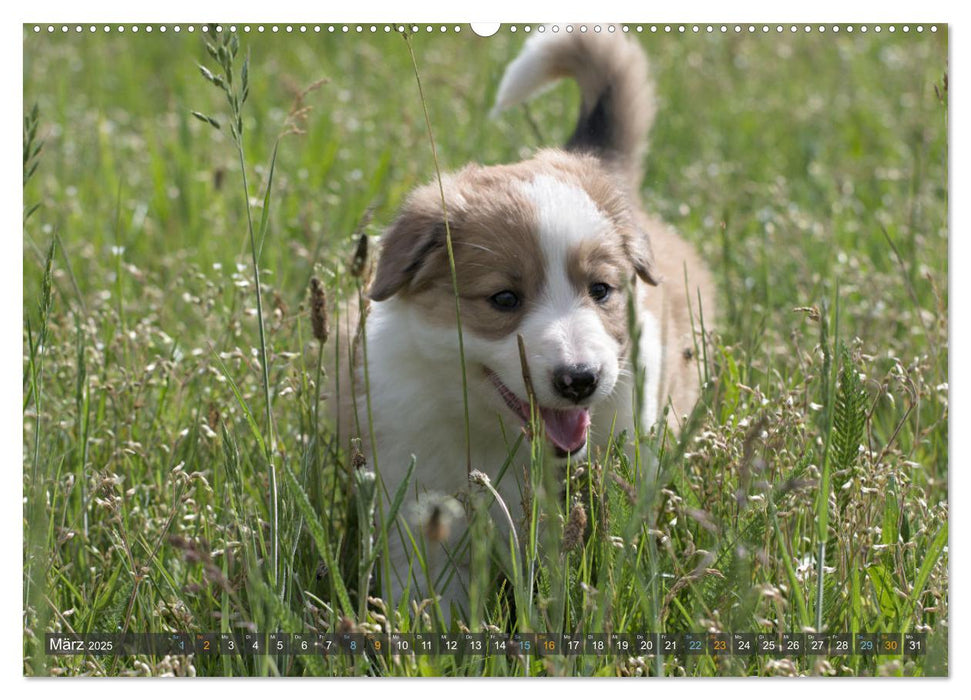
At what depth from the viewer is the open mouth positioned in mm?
2605

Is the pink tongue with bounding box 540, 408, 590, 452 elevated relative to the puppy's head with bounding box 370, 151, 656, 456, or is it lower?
lower

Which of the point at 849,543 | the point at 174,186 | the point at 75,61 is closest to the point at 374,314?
the point at 849,543

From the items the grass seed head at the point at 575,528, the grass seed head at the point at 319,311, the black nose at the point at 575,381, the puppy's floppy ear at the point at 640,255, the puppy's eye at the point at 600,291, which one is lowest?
the grass seed head at the point at 575,528

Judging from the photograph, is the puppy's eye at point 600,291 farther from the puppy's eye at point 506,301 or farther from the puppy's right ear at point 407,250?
the puppy's right ear at point 407,250

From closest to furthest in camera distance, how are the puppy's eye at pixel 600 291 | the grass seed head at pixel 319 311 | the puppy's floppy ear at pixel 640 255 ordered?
the grass seed head at pixel 319 311
the puppy's eye at pixel 600 291
the puppy's floppy ear at pixel 640 255

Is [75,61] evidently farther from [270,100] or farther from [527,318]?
[527,318]

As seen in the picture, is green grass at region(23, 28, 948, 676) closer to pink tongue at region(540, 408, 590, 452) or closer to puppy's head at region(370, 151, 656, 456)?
pink tongue at region(540, 408, 590, 452)

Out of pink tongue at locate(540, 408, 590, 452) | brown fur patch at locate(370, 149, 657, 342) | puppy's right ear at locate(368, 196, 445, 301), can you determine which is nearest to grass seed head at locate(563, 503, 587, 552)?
pink tongue at locate(540, 408, 590, 452)

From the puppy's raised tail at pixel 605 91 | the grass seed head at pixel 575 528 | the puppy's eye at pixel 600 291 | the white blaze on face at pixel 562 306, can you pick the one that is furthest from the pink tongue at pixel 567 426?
the puppy's raised tail at pixel 605 91

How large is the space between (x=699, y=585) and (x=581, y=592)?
229mm

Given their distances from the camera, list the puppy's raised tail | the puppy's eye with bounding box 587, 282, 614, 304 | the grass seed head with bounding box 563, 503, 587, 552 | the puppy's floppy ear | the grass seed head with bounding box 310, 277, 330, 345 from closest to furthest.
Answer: the grass seed head with bounding box 563, 503, 587, 552, the grass seed head with bounding box 310, 277, 330, 345, the puppy's eye with bounding box 587, 282, 614, 304, the puppy's floppy ear, the puppy's raised tail

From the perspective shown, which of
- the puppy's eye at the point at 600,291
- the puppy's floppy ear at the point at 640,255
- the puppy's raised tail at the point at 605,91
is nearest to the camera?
the puppy's eye at the point at 600,291

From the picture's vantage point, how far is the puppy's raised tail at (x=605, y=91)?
137 inches

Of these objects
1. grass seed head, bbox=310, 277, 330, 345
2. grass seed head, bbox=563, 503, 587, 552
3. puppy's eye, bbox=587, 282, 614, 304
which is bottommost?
grass seed head, bbox=563, 503, 587, 552
